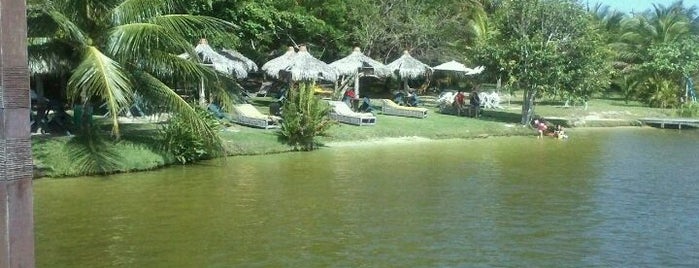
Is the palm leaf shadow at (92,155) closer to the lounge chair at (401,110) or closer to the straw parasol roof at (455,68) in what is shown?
the lounge chair at (401,110)

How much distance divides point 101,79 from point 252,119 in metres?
8.31

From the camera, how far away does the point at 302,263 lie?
1113cm

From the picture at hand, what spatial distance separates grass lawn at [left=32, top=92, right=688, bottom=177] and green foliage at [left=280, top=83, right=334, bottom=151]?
402mm

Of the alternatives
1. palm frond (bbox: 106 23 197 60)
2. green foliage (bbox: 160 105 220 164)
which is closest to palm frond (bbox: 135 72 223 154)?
green foliage (bbox: 160 105 220 164)

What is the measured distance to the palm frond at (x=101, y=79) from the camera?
17141 millimetres

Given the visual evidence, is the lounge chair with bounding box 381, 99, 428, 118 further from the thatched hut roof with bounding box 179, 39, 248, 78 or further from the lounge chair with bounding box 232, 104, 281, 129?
the lounge chair with bounding box 232, 104, 281, 129

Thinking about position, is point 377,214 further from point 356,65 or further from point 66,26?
point 356,65

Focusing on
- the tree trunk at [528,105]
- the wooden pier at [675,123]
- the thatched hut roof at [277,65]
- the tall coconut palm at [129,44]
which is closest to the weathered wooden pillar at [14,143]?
the tall coconut palm at [129,44]

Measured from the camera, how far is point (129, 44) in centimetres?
1803

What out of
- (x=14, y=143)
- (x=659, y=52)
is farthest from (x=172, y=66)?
(x=659, y=52)

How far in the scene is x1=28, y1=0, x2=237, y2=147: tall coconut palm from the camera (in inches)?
707

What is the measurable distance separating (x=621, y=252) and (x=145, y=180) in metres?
10.4

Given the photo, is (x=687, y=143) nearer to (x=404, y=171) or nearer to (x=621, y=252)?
(x=404, y=171)

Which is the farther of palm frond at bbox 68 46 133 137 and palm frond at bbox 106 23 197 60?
palm frond at bbox 106 23 197 60
